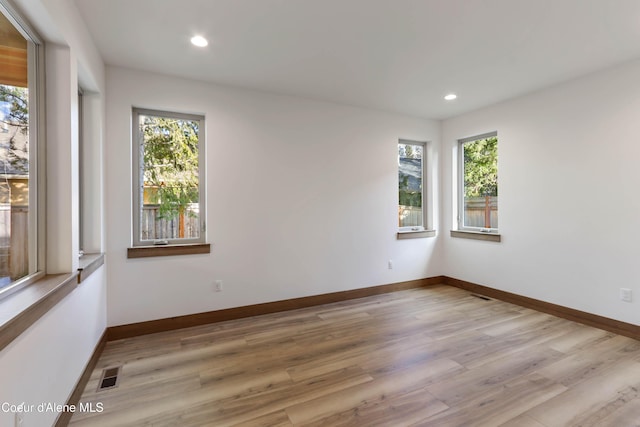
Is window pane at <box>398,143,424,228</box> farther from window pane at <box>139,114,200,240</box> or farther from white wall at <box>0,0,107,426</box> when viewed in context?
white wall at <box>0,0,107,426</box>

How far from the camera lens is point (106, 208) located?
2799 millimetres

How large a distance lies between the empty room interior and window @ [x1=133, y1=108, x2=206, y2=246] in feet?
0.07

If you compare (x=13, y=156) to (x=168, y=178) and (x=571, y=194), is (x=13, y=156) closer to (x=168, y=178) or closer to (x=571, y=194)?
(x=168, y=178)

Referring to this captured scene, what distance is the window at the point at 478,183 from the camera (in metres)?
4.14

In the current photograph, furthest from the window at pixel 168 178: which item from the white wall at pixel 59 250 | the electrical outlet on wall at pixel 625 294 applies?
the electrical outlet on wall at pixel 625 294

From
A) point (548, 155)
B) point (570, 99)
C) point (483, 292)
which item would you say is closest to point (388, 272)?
point (483, 292)

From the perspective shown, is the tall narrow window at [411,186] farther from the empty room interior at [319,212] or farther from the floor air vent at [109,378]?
the floor air vent at [109,378]

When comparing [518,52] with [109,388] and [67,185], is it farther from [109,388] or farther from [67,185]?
[109,388]

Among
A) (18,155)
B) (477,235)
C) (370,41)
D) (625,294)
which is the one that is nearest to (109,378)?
(18,155)

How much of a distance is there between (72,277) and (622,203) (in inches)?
175

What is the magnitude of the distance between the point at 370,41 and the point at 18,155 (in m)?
2.38

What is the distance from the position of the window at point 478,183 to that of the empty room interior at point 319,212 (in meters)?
0.03

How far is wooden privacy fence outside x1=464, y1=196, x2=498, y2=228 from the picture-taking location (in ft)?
13.6

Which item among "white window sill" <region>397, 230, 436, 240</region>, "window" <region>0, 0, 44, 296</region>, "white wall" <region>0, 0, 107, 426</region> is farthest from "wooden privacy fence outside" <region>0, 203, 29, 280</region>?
"white window sill" <region>397, 230, 436, 240</region>
